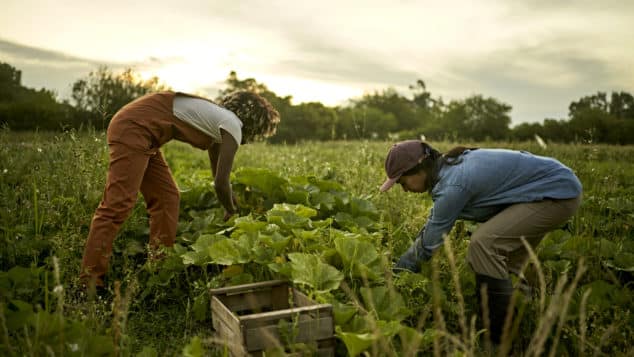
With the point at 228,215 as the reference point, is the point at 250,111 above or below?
above

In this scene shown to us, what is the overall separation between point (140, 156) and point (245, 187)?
136cm

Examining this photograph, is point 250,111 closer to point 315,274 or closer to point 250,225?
point 250,225

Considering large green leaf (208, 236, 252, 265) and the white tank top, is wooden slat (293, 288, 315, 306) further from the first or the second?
the white tank top

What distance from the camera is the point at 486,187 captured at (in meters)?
3.07

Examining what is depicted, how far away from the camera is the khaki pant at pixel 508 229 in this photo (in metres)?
3.00

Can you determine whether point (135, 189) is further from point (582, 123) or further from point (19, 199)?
point (582, 123)

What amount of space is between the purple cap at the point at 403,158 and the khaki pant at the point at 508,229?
535 millimetres

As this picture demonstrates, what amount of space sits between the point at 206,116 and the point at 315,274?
4.66 ft

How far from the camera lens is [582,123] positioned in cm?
1577

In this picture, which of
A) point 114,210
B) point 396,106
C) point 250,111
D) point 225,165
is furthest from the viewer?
point 396,106

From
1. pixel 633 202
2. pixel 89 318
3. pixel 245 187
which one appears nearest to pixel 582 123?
pixel 633 202

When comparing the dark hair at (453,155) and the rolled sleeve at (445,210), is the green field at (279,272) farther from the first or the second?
the dark hair at (453,155)

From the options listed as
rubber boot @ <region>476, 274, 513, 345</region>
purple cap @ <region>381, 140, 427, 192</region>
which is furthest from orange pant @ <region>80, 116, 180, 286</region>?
rubber boot @ <region>476, 274, 513, 345</region>

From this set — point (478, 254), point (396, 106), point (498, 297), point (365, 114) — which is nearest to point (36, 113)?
point (365, 114)
